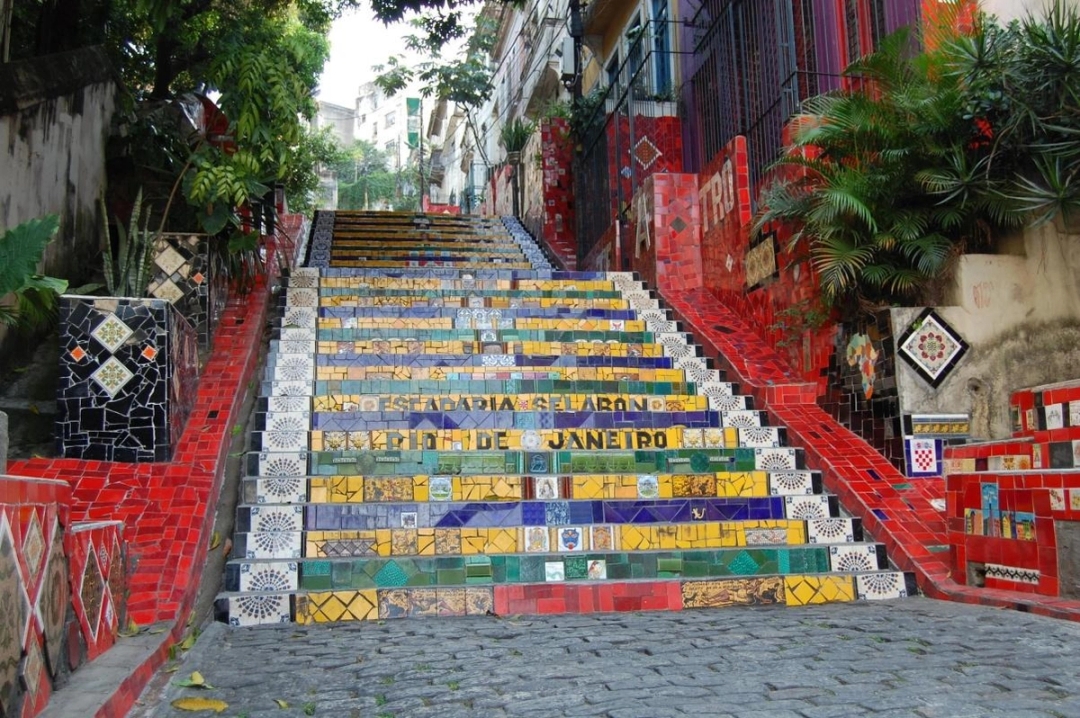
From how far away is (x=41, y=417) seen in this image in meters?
5.79

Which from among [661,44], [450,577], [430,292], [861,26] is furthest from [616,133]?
[450,577]

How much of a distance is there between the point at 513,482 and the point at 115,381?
94.9 inches

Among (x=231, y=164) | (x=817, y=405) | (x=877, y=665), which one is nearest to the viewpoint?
(x=877, y=665)

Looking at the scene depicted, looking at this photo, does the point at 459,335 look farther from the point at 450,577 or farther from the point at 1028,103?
the point at 1028,103

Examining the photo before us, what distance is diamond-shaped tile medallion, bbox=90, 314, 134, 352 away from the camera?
5.59m

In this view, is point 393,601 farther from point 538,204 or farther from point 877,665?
point 538,204

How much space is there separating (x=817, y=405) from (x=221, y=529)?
4250 millimetres

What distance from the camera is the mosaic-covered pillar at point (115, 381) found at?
18.0 ft

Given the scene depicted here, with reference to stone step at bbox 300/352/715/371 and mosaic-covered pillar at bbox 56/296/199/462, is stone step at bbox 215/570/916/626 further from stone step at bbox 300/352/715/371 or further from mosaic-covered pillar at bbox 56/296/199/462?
stone step at bbox 300/352/715/371

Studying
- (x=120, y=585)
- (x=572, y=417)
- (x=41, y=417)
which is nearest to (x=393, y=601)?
→ (x=120, y=585)

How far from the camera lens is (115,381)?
5.56 metres

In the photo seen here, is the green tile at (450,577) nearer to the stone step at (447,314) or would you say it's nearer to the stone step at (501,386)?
the stone step at (501,386)

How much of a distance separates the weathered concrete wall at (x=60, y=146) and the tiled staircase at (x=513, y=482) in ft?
5.74

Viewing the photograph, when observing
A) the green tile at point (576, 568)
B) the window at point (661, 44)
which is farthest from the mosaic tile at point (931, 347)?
the window at point (661, 44)
